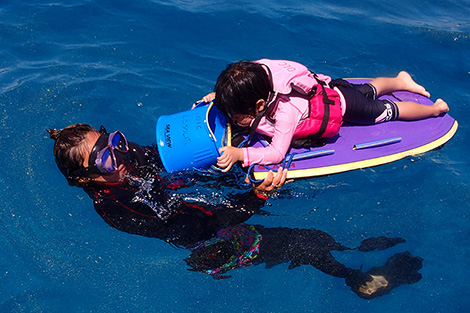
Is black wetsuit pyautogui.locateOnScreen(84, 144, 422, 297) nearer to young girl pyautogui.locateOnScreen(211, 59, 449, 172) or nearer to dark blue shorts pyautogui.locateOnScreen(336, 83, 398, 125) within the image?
young girl pyautogui.locateOnScreen(211, 59, 449, 172)

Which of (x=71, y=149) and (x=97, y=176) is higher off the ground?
(x=71, y=149)

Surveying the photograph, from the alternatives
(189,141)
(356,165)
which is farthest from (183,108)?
(356,165)

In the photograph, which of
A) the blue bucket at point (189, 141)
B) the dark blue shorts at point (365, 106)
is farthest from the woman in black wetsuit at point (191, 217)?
the dark blue shorts at point (365, 106)

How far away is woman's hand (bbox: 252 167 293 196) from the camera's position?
3.74m

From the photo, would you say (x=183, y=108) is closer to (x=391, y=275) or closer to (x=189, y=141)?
(x=189, y=141)

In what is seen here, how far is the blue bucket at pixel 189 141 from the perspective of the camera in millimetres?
3641

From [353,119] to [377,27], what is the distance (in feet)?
11.6

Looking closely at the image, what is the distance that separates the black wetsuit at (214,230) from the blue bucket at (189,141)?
276 millimetres

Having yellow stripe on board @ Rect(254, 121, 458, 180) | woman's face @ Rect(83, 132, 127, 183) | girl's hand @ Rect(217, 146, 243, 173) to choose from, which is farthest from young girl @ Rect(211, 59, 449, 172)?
woman's face @ Rect(83, 132, 127, 183)

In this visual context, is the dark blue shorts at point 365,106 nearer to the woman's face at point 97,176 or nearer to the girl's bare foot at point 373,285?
the girl's bare foot at point 373,285

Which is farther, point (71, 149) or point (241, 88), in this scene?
point (241, 88)

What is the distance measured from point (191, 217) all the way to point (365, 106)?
2.08m

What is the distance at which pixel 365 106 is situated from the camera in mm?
4188

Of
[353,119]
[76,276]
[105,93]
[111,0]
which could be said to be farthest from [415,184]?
[111,0]
